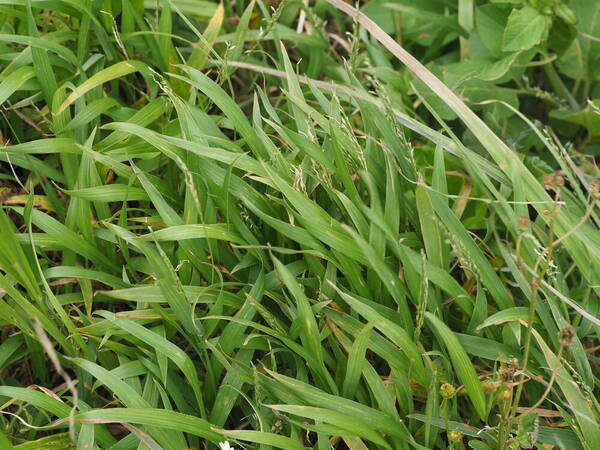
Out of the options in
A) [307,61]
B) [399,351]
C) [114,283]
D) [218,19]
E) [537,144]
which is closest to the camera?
[399,351]

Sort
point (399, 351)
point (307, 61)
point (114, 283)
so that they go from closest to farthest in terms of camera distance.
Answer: point (399, 351) → point (114, 283) → point (307, 61)

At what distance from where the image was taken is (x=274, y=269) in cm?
152

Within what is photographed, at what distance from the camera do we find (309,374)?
150cm

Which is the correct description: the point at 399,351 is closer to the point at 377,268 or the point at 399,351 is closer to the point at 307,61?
the point at 377,268

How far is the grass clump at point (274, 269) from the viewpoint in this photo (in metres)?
1.36

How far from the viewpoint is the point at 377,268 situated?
4.51 feet

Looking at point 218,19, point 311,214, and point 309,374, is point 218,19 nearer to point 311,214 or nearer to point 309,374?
→ point 311,214

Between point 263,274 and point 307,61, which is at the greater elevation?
point 307,61

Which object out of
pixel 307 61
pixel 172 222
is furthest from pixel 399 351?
pixel 307 61

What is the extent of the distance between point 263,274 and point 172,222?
20 cm

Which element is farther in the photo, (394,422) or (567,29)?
(567,29)

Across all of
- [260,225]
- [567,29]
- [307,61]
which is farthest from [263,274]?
[567,29]

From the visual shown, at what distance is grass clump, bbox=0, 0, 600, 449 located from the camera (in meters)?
1.36

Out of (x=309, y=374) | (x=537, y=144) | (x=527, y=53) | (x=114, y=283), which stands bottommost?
(x=309, y=374)
